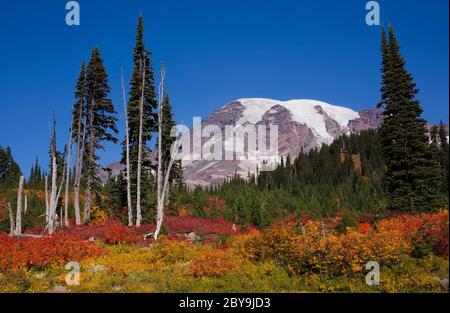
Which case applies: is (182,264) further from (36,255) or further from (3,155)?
(3,155)

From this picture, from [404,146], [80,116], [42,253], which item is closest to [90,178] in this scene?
[80,116]

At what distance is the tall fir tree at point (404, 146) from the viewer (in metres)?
26.6

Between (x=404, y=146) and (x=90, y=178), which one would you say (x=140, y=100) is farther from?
(x=404, y=146)

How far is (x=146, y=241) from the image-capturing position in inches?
879

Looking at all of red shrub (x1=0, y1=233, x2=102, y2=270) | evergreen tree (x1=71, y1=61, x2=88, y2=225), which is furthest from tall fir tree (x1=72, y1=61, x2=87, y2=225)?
red shrub (x1=0, y1=233, x2=102, y2=270)

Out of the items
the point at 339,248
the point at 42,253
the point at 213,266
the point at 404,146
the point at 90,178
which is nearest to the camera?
the point at 339,248

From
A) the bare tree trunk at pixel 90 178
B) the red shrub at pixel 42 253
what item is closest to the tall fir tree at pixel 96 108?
the bare tree trunk at pixel 90 178

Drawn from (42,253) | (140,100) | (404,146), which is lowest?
(42,253)

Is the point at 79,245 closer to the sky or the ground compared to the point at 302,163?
closer to the ground

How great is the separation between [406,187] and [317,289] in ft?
62.2

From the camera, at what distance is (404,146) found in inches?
1109

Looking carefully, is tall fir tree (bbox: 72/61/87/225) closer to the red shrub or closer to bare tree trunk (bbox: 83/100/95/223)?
bare tree trunk (bbox: 83/100/95/223)

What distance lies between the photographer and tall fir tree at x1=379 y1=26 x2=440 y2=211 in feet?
87.4
